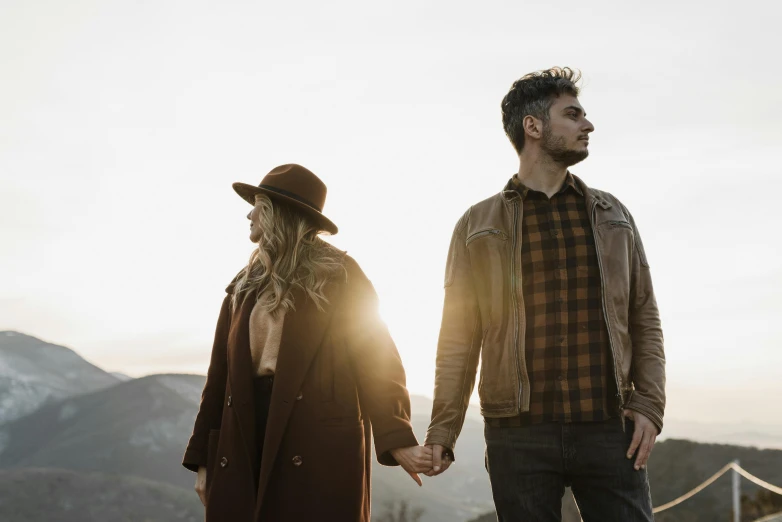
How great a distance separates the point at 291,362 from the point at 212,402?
625 mm

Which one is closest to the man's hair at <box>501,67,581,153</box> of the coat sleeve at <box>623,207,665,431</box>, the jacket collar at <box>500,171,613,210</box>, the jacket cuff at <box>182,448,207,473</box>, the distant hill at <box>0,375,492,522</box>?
the jacket collar at <box>500,171,613,210</box>

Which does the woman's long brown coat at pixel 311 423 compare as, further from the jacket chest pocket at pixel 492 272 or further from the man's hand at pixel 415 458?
the jacket chest pocket at pixel 492 272

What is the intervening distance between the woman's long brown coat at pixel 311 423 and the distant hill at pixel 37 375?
327 feet

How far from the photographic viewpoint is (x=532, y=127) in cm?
361

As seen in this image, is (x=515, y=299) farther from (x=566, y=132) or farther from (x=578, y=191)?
(x=566, y=132)

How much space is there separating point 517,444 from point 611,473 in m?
0.40

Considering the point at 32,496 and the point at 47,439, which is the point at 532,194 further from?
the point at 47,439

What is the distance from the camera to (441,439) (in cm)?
331

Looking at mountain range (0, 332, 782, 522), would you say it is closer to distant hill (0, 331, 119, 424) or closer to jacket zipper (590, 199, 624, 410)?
distant hill (0, 331, 119, 424)

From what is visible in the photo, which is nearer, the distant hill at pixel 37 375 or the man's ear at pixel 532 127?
the man's ear at pixel 532 127

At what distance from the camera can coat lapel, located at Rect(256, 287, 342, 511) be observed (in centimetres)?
330

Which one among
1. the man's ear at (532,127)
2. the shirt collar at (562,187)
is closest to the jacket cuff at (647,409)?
the shirt collar at (562,187)

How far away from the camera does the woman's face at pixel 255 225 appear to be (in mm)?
3816

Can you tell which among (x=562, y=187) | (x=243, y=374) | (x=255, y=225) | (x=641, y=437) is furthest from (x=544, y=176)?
(x=243, y=374)
